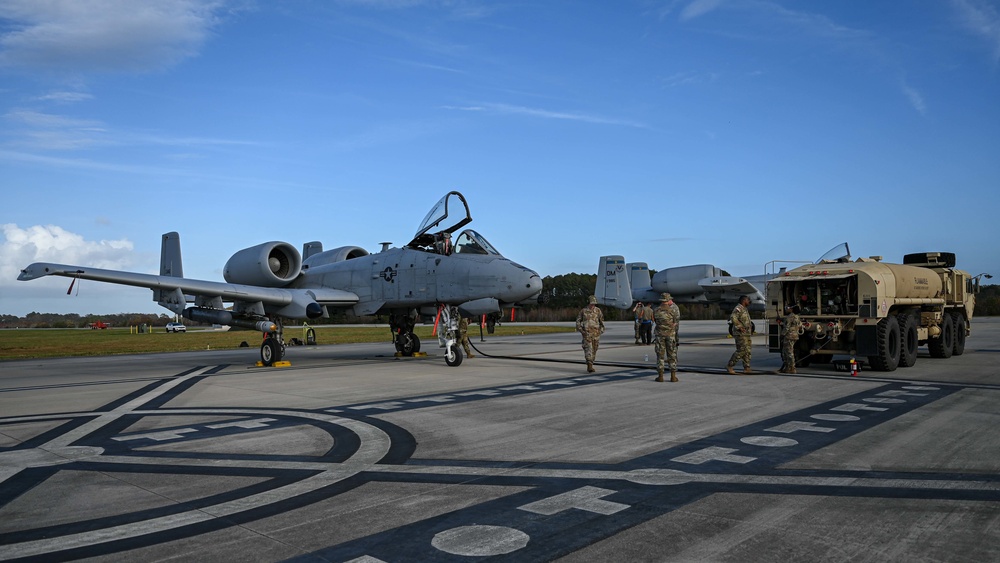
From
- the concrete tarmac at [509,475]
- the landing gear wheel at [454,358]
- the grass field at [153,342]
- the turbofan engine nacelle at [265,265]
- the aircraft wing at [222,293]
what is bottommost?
the grass field at [153,342]

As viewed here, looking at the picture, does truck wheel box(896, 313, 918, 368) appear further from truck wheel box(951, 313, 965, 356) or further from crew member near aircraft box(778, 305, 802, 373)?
truck wheel box(951, 313, 965, 356)

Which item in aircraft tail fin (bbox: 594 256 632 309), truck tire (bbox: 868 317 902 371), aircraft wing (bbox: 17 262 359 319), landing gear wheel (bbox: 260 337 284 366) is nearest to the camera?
truck tire (bbox: 868 317 902 371)

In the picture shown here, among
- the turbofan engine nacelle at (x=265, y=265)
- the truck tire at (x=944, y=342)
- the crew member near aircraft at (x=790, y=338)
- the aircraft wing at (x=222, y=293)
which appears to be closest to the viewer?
the crew member near aircraft at (x=790, y=338)

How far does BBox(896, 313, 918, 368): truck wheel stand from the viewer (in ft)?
47.5

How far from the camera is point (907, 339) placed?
14.6 metres

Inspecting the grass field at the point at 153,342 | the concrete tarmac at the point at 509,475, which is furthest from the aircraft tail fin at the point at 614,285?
the concrete tarmac at the point at 509,475

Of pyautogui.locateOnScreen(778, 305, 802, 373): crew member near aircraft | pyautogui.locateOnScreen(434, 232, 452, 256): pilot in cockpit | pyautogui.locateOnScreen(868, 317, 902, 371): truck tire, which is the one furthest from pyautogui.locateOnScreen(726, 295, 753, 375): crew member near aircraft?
pyautogui.locateOnScreen(434, 232, 452, 256): pilot in cockpit

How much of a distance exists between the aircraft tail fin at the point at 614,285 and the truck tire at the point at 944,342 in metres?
16.2

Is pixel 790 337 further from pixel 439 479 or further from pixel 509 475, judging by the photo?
pixel 439 479

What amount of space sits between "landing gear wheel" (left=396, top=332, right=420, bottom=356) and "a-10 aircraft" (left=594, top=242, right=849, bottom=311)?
1369cm

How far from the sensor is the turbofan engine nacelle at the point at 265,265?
60.6 feet

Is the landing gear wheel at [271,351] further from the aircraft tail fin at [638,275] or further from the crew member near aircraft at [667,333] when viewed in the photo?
the aircraft tail fin at [638,275]

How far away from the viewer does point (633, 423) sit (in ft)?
25.8

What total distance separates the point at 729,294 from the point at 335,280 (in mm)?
19649
